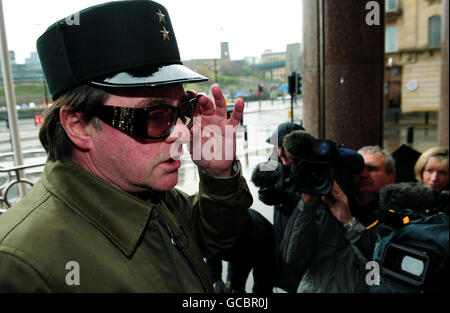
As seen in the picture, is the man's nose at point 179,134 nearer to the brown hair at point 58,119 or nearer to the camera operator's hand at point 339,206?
the brown hair at point 58,119

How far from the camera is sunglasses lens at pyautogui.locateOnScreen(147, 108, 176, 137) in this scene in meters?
1.12

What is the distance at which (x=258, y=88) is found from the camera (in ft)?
7.54

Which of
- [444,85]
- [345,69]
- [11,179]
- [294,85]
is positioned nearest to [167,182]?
[345,69]

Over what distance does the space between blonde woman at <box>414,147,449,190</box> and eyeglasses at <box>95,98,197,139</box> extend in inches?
88.1

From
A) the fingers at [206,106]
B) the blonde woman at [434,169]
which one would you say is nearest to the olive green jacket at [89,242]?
the fingers at [206,106]

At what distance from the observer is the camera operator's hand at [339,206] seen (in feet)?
6.86

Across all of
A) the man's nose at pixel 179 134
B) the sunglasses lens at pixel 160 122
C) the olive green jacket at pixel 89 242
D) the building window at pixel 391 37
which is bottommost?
the olive green jacket at pixel 89 242

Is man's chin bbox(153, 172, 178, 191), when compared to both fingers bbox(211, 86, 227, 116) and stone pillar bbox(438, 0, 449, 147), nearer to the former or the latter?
fingers bbox(211, 86, 227, 116)

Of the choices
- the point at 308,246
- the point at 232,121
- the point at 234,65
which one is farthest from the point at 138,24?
the point at 308,246

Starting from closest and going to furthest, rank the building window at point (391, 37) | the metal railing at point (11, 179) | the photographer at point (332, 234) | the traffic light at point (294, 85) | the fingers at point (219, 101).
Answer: the fingers at point (219, 101) → the photographer at point (332, 234) → the metal railing at point (11, 179) → the traffic light at point (294, 85) → the building window at point (391, 37)

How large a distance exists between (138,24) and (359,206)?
5.84 ft

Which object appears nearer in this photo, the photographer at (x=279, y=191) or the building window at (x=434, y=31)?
the photographer at (x=279, y=191)

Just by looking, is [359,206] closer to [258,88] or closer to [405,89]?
[258,88]

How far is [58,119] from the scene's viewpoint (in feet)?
3.90
